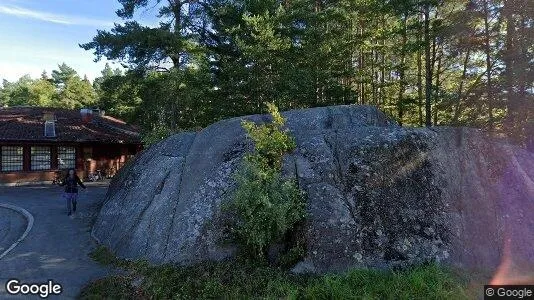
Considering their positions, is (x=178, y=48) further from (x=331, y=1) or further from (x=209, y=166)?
(x=209, y=166)

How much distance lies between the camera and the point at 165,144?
465 inches

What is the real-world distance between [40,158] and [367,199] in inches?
995

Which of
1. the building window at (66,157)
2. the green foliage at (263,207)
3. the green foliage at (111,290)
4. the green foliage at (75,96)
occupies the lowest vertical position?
the green foliage at (111,290)

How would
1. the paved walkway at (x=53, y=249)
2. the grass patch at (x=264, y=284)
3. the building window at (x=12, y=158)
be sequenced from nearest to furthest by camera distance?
the grass patch at (x=264, y=284), the paved walkway at (x=53, y=249), the building window at (x=12, y=158)

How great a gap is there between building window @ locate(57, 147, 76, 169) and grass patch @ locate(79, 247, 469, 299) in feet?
72.7

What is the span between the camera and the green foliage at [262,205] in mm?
7270

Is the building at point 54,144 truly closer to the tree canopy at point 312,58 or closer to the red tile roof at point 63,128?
the red tile roof at point 63,128

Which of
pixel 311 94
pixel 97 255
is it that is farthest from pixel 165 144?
pixel 311 94

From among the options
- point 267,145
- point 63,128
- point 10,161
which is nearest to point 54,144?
point 63,128

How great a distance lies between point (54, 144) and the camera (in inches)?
1026

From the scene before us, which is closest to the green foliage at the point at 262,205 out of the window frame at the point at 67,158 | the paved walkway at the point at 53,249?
the paved walkway at the point at 53,249

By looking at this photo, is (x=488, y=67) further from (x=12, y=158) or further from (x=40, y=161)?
(x=12, y=158)

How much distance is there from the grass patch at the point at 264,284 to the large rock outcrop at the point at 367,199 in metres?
0.46

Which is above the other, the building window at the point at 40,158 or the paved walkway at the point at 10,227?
the building window at the point at 40,158
